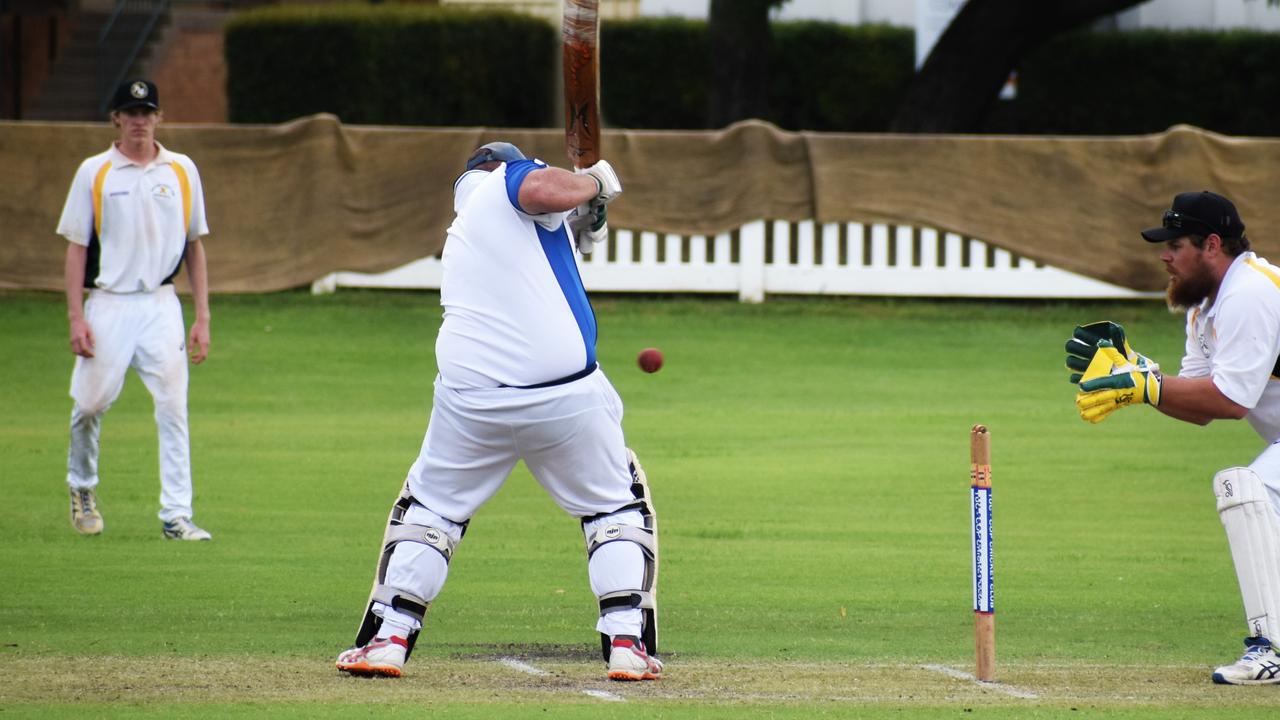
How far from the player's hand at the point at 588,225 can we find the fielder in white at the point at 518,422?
273 mm

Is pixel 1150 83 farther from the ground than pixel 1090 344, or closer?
farther from the ground

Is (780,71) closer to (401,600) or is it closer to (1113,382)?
(1113,382)

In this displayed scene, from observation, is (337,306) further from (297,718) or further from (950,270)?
(297,718)

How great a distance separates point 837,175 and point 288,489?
907 centimetres

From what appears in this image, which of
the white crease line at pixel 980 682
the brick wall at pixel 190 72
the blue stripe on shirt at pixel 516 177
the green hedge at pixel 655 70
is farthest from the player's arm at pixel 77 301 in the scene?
the brick wall at pixel 190 72

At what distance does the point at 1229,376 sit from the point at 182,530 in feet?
18.9

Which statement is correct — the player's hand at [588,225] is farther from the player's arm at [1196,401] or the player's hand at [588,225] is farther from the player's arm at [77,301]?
the player's arm at [77,301]

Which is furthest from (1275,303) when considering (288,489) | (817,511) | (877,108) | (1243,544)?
(877,108)

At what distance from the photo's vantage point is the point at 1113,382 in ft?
23.0

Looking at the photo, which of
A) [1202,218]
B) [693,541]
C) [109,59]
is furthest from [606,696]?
[109,59]

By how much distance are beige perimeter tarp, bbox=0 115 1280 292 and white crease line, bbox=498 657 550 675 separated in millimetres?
12002

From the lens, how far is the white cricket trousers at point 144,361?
9906 mm

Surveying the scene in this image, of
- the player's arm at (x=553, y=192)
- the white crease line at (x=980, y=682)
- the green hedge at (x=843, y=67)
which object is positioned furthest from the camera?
the green hedge at (x=843, y=67)

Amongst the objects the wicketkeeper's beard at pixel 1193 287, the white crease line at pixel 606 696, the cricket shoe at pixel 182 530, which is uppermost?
the wicketkeeper's beard at pixel 1193 287
